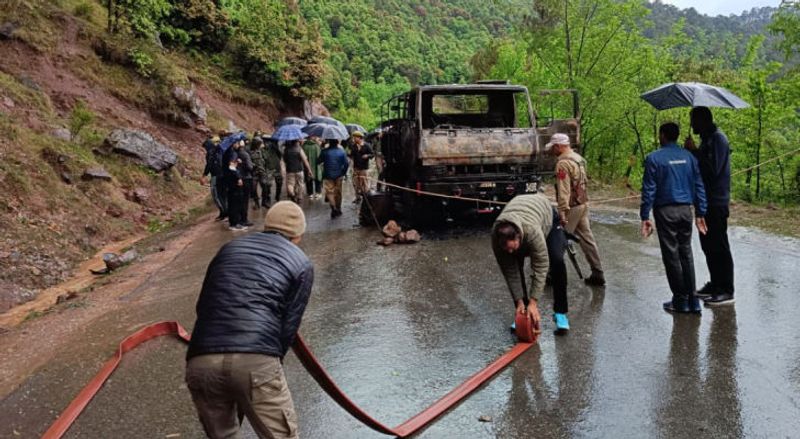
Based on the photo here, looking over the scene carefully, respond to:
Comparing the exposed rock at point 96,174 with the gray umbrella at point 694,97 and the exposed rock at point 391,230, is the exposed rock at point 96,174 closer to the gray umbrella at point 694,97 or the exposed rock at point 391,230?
the exposed rock at point 391,230

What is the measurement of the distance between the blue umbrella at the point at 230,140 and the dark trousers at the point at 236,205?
2.80 ft

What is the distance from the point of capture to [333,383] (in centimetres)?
357

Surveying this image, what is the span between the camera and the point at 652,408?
13.5 feet

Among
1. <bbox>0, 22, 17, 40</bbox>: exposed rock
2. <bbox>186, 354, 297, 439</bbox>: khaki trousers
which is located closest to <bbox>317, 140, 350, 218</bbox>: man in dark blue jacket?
<bbox>186, 354, 297, 439</bbox>: khaki trousers

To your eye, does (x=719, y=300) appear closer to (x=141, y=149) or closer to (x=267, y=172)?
(x=267, y=172)

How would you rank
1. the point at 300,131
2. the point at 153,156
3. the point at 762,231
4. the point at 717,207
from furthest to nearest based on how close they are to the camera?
the point at 153,156, the point at 300,131, the point at 762,231, the point at 717,207

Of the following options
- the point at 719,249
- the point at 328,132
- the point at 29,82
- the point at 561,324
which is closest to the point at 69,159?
the point at 29,82

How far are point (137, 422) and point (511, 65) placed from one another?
76.9 feet

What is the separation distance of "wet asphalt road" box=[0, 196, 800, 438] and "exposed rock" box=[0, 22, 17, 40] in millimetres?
12913

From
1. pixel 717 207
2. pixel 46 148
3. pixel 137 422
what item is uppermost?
pixel 46 148

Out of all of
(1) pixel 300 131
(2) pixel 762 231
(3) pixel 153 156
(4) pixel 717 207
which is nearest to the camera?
(4) pixel 717 207

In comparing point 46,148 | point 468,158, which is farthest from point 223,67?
point 468,158

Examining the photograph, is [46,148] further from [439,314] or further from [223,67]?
[223,67]

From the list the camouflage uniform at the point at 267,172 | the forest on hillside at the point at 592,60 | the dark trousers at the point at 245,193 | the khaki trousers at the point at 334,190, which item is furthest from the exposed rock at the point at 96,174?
the forest on hillside at the point at 592,60
